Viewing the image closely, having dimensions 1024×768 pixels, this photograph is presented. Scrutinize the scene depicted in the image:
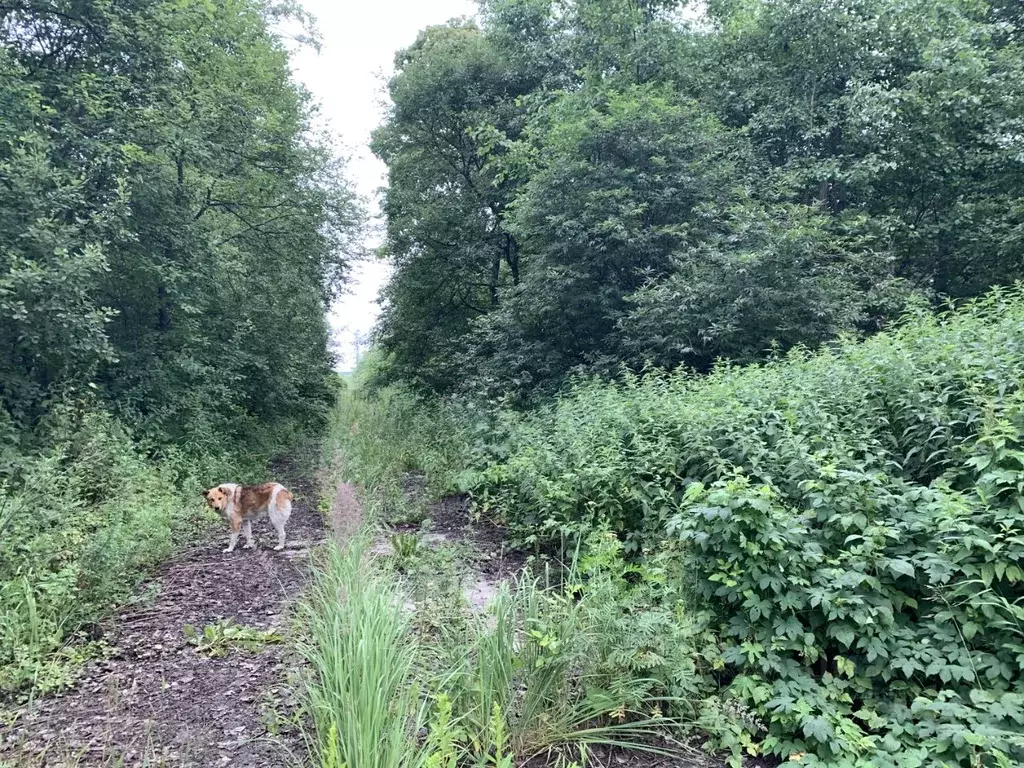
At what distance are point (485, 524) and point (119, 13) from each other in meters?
A: 7.93

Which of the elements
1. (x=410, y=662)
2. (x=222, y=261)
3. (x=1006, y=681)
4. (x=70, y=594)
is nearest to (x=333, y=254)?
(x=222, y=261)

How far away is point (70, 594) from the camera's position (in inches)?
157

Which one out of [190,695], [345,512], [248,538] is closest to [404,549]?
[345,512]

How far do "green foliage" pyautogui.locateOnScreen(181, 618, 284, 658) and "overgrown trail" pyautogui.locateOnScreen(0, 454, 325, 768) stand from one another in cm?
4

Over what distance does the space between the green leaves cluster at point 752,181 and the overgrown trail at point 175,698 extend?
6.55m

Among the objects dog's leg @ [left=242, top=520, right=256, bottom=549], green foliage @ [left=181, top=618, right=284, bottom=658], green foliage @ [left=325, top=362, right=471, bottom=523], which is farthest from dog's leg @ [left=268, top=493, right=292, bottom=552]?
green foliage @ [left=181, top=618, right=284, bottom=658]

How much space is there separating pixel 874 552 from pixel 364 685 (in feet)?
8.42

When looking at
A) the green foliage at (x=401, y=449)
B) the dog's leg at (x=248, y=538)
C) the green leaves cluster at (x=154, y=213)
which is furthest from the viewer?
the green foliage at (x=401, y=449)

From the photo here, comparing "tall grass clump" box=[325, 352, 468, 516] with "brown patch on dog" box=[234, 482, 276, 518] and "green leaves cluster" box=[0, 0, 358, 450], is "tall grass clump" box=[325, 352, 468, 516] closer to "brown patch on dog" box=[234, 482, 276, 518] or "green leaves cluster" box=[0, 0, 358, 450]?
"brown patch on dog" box=[234, 482, 276, 518]

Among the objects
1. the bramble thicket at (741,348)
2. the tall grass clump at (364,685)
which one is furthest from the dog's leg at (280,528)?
the tall grass clump at (364,685)

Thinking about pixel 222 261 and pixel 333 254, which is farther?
pixel 333 254

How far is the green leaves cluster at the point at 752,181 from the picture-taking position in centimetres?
855

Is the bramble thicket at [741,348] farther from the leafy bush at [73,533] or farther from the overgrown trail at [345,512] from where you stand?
the leafy bush at [73,533]

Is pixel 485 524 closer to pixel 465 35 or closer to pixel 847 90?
pixel 847 90
